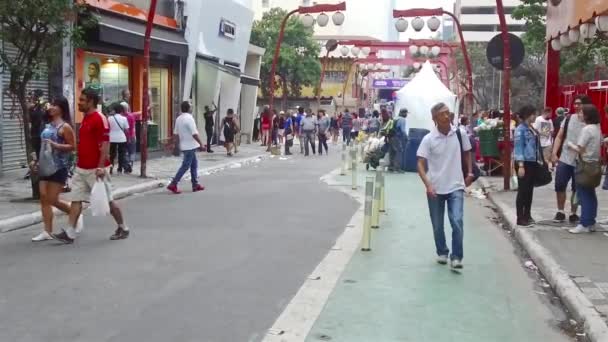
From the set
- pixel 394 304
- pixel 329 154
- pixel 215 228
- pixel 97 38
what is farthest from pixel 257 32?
pixel 394 304

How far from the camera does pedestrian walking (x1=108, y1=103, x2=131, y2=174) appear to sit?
1722cm

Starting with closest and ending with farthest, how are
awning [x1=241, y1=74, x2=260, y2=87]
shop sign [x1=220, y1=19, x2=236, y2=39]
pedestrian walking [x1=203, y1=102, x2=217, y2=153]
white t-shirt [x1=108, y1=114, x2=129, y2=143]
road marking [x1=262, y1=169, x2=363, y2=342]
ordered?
road marking [x1=262, y1=169, x2=363, y2=342], white t-shirt [x1=108, y1=114, x2=129, y2=143], pedestrian walking [x1=203, y1=102, x2=217, y2=153], shop sign [x1=220, y1=19, x2=236, y2=39], awning [x1=241, y1=74, x2=260, y2=87]

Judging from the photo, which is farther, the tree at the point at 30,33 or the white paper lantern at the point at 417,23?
the white paper lantern at the point at 417,23

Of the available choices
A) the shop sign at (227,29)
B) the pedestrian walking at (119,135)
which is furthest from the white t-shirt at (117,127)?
the shop sign at (227,29)

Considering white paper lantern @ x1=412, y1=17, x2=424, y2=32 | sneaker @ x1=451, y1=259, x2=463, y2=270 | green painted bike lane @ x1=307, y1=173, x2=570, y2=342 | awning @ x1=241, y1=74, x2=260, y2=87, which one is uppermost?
white paper lantern @ x1=412, y1=17, x2=424, y2=32

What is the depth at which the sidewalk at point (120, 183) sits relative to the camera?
10992mm

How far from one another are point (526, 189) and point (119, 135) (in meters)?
9.91

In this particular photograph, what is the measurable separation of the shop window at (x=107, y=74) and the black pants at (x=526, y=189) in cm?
1226

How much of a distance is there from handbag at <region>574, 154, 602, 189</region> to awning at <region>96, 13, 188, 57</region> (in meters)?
10.5

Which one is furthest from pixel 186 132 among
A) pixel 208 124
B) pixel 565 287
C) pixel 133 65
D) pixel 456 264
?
pixel 208 124

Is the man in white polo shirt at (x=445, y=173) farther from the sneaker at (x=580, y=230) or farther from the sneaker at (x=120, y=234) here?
the sneaker at (x=120, y=234)

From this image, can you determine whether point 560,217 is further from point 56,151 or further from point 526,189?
point 56,151

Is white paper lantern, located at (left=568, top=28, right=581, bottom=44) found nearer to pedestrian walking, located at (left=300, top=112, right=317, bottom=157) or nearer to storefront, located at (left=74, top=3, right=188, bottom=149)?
storefront, located at (left=74, top=3, right=188, bottom=149)

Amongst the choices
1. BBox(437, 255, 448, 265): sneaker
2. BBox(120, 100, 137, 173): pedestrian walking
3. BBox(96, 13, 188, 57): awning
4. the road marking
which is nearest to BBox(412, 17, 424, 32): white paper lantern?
BBox(96, 13, 188, 57): awning
